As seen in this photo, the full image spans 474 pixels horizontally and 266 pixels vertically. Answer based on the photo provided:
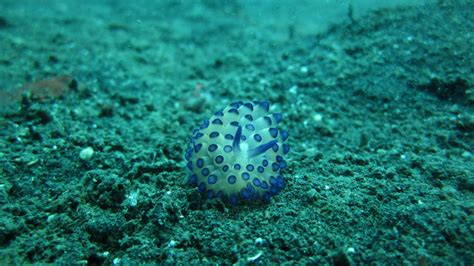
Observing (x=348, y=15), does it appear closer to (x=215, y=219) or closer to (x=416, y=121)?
(x=416, y=121)

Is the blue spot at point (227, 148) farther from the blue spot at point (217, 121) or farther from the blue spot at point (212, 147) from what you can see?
the blue spot at point (217, 121)

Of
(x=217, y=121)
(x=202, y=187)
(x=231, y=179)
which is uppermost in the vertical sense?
(x=217, y=121)

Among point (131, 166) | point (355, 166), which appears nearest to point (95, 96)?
point (131, 166)

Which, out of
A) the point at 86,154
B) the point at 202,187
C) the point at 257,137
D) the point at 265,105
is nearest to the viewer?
the point at 202,187

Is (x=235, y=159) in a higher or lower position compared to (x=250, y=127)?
lower

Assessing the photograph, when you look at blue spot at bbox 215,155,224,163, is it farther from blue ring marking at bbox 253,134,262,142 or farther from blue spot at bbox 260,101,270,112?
blue spot at bbox 260,101,270,112

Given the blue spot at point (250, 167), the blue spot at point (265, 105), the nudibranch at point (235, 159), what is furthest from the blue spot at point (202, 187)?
the blue spot at point (265, 105)

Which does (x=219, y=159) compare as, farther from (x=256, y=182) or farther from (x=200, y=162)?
(x=256, y=182)

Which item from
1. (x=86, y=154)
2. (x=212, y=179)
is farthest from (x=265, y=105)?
(x=86, y=154)
